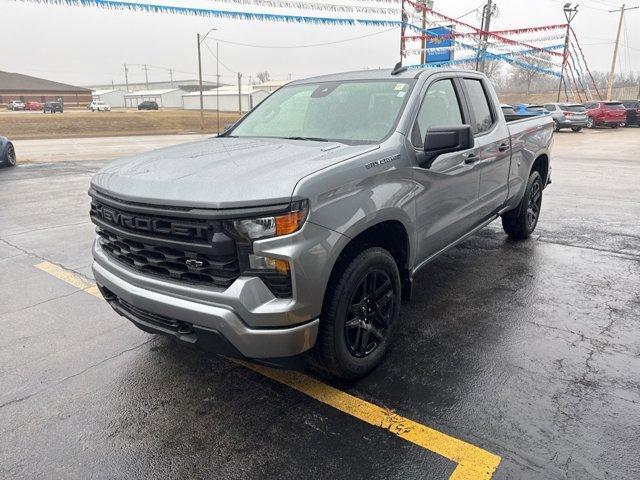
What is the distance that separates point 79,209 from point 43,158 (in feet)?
32.6

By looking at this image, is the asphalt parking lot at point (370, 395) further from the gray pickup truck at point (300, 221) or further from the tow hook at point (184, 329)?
the tow hook at point (184, 329)

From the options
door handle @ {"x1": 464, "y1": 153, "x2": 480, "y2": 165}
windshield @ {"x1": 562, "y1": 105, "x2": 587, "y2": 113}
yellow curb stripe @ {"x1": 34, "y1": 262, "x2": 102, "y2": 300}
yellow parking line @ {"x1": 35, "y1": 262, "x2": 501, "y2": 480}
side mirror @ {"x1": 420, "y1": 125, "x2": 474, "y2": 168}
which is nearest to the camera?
yellow parking line @ {"x1": 35, "y1": 262, "x2": 501, "y2": 480}

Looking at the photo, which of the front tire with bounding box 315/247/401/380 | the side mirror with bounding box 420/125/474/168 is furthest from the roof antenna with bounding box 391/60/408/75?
the front tire with bounding box 315/247/401/380

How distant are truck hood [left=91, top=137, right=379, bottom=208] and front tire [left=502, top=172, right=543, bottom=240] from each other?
11.6 ft

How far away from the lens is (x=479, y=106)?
459 cm

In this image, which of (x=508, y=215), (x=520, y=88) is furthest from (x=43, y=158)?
(x=520, y=88)

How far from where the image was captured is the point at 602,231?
21.8 ft

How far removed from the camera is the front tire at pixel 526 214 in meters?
5.83

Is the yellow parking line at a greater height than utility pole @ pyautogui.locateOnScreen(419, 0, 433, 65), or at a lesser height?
lesser

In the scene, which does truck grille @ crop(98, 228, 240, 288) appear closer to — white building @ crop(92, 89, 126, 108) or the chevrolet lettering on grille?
the chevrolet lettering on grille

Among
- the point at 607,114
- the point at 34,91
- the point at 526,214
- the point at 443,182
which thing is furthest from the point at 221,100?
the point at 443,182

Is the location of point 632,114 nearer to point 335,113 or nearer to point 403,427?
point 335,113

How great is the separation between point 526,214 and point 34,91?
92719 mm

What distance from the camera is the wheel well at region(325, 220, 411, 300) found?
2.80 metres
